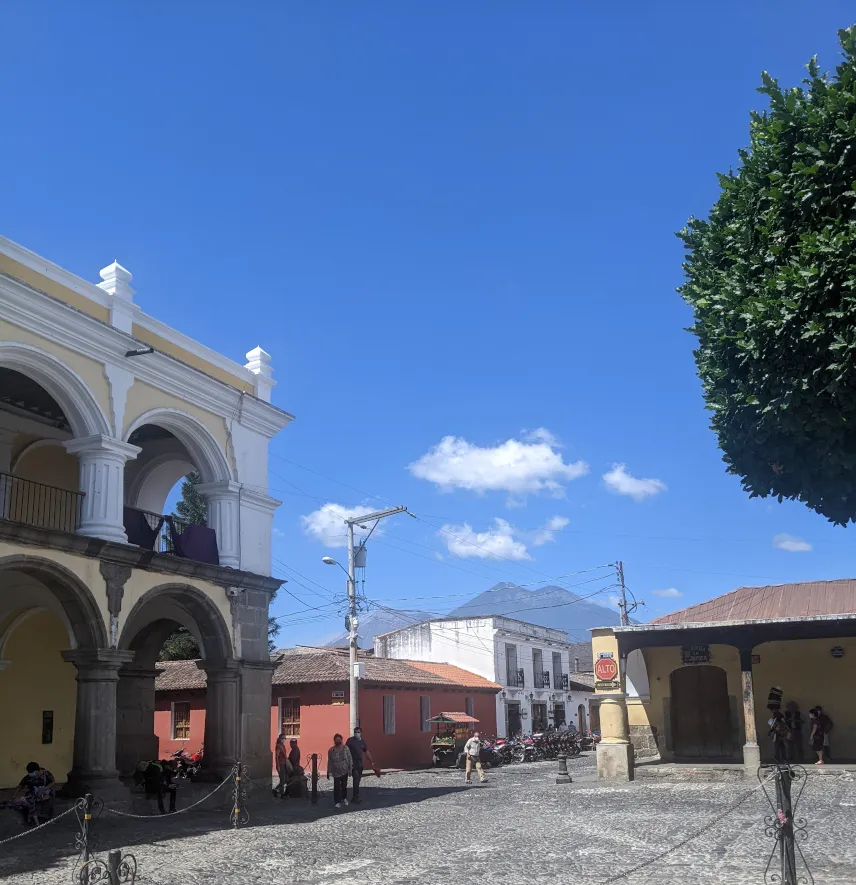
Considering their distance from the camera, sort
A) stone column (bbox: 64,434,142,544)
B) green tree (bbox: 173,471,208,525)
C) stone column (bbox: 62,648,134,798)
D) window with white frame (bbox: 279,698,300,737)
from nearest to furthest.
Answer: stone column (bbox: 62,648,134,798)
stone column (bbox: 64,434,142,544)
window with white frame (bbox: 279,698,300,737)
green tree (bbox: 173,471,208,525)

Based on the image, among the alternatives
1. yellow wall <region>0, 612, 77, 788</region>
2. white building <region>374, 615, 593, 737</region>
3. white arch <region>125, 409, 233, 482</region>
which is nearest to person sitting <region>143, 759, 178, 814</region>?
yellow wall <region>0, 612, 77, 788</region>

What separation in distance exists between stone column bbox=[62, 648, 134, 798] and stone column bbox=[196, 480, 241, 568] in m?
3.66

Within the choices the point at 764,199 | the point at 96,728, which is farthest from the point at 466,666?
the point at 764,199

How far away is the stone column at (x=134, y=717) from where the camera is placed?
2006cm

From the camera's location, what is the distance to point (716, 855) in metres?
10.1

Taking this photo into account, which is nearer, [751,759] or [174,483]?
[751,759]

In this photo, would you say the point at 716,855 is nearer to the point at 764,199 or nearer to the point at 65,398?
A: the point at 764,199

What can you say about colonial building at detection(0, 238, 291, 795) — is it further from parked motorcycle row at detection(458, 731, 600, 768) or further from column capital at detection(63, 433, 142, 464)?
parked motorcycle row at detection(458, 731, 600, 768)

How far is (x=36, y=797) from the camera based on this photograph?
1418 centimetres

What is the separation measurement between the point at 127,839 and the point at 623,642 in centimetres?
1133

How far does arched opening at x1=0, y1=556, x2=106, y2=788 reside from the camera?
61.8ft

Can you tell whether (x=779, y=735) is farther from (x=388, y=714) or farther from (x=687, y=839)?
(x=388, y=714)

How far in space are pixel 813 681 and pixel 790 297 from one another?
17.0 metres

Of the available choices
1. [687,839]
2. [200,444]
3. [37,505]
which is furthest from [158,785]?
[687,839]
